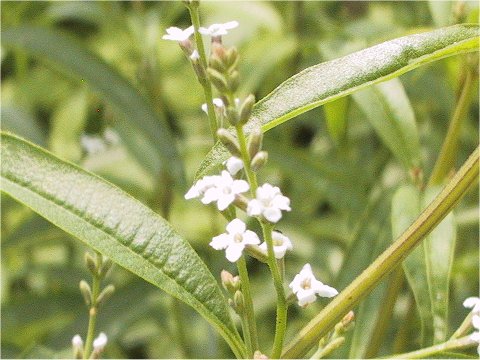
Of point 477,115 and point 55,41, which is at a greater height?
point 477,115

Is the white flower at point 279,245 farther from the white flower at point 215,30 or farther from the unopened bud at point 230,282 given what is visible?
the white flower at point 215,30

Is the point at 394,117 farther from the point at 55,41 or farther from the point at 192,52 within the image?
the point at 55,41

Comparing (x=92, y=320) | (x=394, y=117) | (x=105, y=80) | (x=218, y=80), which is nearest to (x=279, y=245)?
(x=218, y=80)

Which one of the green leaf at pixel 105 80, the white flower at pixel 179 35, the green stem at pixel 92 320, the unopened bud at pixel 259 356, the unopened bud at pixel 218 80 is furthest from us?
the green leaf at pixel 105 80

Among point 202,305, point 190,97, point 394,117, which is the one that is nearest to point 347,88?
point 202,305

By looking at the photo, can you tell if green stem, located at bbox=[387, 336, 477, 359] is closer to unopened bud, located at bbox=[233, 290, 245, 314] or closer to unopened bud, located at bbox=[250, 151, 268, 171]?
unopened bud, located at bbox=[233, 290, 245, 314]

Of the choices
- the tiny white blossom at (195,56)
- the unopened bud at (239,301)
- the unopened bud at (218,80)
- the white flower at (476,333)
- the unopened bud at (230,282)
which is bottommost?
the white flower at (476,333)

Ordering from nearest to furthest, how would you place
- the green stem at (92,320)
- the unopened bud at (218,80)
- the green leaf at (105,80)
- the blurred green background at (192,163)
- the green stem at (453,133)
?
1. the unopened bud at (218,80)
2. the green stem at (92,320)
3. the green stem at (453,133)
4. the green leaf at (105,80)
5. the blurred green background at (192,163)

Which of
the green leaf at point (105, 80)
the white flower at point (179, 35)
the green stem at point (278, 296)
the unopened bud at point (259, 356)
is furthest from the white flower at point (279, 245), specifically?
the green leaf at point (105, 80)
